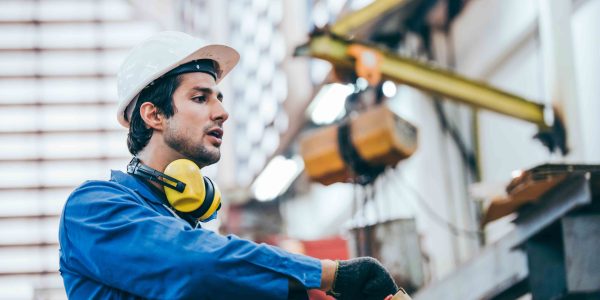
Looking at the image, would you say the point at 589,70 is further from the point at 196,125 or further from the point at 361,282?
the point at 361,282

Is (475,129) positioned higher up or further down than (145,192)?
higher up

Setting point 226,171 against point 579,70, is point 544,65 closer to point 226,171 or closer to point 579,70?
point 579,70

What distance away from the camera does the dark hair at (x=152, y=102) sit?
2.75 meters

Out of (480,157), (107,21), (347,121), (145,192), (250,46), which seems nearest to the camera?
(145,192)

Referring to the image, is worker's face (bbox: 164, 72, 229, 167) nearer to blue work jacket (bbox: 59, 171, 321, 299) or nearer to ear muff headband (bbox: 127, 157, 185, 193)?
ear muff headband (bbox: 127, 157, 185, 193)

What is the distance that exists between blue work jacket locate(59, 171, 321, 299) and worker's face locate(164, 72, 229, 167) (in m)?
0.31

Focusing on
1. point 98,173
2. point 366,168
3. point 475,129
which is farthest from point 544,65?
point 98,173

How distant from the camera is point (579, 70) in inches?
341

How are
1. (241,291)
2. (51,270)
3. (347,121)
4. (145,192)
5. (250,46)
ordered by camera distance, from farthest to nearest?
(51,270)
(250,46)
(347,121)
(145,192)
(241,291)

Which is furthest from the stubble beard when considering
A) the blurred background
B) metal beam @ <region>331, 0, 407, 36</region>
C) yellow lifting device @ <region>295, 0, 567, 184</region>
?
metal beam @ <region>331, 0, 407, 36</region>

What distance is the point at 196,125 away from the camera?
2.72 metres

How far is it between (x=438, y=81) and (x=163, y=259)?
7.16m

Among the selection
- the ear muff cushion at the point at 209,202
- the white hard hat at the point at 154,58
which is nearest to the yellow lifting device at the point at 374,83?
the white hard hat at the point at 154,58

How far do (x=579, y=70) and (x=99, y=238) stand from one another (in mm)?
6916
